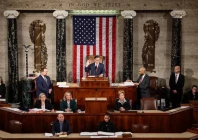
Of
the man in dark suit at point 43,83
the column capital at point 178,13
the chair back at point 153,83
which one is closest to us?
the man in dark suit at point 43,83

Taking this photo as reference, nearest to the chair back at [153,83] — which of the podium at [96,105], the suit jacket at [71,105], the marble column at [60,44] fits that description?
the marble column at [60,44]

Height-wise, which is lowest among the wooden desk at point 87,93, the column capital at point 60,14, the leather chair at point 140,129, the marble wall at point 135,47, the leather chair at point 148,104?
the leather chair at point 140,129

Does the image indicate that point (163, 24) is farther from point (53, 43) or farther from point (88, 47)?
→ point (53, 43)

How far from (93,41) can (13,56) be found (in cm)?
328

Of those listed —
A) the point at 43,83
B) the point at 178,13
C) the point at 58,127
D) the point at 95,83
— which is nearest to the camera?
the point at 58,127

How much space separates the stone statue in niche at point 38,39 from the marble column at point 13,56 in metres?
0.80

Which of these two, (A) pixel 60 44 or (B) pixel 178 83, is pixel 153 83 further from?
(A) pixel 60 44

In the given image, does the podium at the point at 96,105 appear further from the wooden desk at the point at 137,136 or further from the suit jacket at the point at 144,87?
the suit jacket at the point at 144,87

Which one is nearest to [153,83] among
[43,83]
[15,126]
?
[43,83]

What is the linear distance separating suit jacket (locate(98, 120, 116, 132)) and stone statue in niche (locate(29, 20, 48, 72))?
7.19m

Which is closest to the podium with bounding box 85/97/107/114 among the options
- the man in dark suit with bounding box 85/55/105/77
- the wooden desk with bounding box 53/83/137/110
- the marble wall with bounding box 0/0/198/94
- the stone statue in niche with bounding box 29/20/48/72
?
the wooden desk with bounding box 53/83/137/110

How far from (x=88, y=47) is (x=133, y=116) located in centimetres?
607

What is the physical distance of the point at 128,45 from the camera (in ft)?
59.4

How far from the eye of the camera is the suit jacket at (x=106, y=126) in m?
11.9
